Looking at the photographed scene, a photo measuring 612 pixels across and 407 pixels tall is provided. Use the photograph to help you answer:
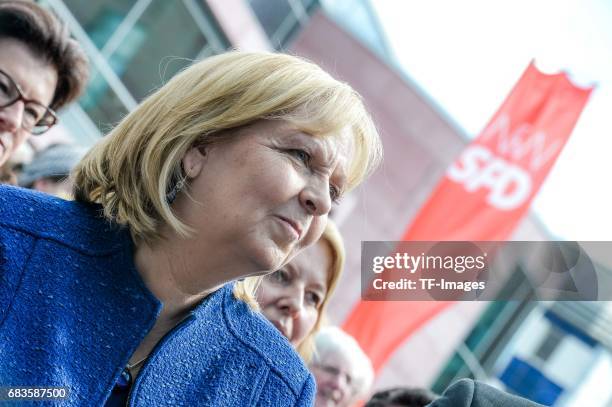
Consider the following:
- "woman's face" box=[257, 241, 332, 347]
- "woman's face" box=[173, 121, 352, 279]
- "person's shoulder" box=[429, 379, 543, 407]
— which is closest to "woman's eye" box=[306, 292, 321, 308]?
"woman's face" box=[257, 241, 332, 347]

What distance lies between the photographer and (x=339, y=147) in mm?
1731

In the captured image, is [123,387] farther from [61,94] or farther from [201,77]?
[61,94]

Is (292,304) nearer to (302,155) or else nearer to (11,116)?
(302,155)

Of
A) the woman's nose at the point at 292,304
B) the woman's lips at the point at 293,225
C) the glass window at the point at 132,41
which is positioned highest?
the woman's lips at the point at 293,225

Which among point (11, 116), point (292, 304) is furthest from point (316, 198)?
point (11, 116)

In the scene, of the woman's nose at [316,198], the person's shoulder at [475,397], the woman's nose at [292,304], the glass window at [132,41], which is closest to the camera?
the person's shoulder at [475,397]

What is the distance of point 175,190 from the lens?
170 centimetres

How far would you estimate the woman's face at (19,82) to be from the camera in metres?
2.21

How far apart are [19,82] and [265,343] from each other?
1.09 metres

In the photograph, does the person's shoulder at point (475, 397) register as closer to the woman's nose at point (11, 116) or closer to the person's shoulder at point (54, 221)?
the person's shoulder at point (54, 221)

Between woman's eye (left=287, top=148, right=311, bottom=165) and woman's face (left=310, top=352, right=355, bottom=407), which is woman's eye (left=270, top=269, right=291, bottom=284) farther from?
woman's eye (left=287, top=148, right=311, bottom=165)

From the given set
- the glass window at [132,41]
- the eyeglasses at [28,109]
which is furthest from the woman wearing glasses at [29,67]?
the glass window at [132,41]

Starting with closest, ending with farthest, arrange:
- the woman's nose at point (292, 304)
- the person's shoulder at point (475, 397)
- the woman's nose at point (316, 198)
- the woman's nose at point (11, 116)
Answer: the person's shoulder at point (475, 397), the woman's nose at point (316, 198), the woman's nose at point (11, 116), the woman's nose at point (292, 304)

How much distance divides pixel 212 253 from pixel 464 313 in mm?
11388
